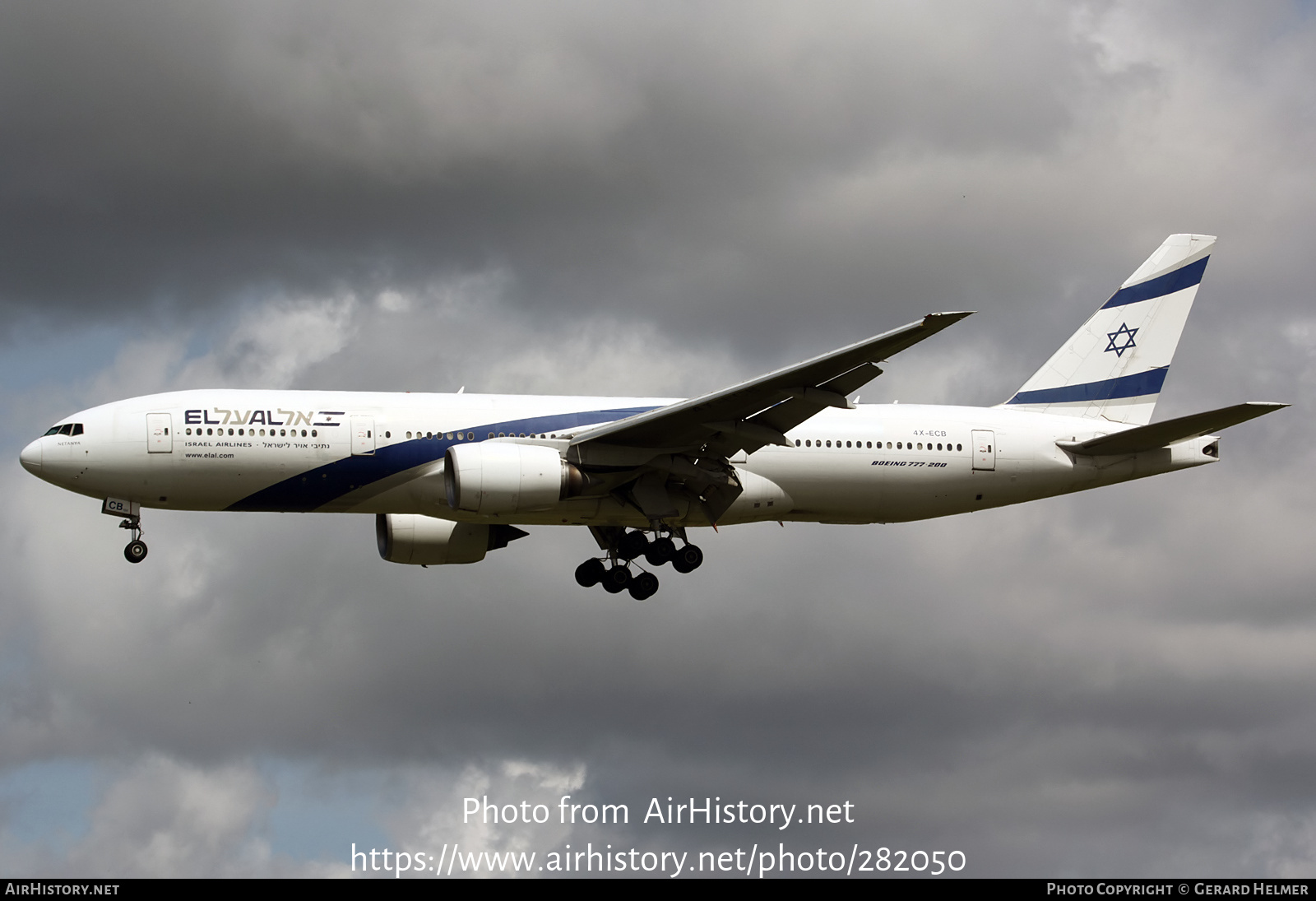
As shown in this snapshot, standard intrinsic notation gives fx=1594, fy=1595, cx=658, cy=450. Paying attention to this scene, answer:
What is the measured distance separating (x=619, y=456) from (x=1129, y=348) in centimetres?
1698

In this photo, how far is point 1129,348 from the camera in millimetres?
46688

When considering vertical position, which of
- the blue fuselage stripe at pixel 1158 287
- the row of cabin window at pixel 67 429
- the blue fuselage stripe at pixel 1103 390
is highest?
the blue fuselage stripe at pixel 1158 287

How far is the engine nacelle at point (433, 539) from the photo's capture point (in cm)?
4491

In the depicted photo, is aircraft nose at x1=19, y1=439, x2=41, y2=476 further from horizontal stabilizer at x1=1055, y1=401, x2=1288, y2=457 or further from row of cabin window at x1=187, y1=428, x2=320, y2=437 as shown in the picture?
horizontal stabilizer at x1=1055, y1=401, x2=1288, y2=457

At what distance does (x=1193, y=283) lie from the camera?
47.8 meters

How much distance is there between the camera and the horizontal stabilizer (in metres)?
38.2

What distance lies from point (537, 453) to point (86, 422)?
35.4 ft

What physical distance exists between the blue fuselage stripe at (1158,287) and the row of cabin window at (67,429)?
28.9 meters

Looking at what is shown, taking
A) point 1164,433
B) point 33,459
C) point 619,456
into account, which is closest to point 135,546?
point 33,459

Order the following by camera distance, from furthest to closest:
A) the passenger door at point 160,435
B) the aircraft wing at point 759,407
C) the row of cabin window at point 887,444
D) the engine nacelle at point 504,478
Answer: the row of cabin window at point 887,444
the passenger door at point 160,435
the engine nacelle at point 504,478
the aircraft wing at point 759,407

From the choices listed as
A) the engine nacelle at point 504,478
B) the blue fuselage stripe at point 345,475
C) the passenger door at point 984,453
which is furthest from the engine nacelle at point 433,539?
the passenger door at point 984,453

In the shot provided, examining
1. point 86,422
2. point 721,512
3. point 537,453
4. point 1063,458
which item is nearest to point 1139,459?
point 1063,458

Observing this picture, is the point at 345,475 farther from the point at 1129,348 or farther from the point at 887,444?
the point at 1129,348

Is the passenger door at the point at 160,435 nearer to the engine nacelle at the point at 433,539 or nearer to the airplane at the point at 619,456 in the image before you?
the airplane at the point at 619,456
